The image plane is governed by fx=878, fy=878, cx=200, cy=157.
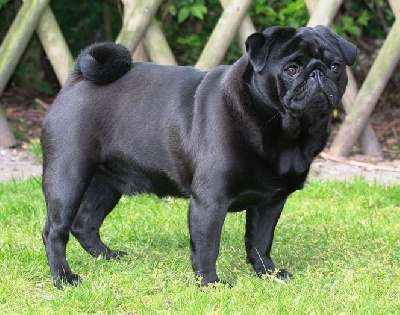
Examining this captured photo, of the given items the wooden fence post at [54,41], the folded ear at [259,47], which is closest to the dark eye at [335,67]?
the folded ear at [259,47]

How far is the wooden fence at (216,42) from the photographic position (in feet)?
23.5

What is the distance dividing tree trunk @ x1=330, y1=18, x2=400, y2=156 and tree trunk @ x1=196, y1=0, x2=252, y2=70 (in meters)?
1.17

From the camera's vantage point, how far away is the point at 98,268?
4602 millimetres

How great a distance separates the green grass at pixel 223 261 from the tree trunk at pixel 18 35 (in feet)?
4.68

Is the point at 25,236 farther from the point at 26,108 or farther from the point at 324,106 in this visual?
the point at 26,108

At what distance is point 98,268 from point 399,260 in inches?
63.3

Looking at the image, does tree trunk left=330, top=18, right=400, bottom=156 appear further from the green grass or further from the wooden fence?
the green grass

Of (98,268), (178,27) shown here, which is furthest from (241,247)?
(178,27)

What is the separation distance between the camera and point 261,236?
15.0 ft

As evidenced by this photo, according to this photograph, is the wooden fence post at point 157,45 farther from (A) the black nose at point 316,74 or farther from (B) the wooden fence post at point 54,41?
(A) the black nose at point 316,74

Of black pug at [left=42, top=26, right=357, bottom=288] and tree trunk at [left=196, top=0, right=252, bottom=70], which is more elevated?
black pug at [left=42, top=26, right=357, bottom=288]

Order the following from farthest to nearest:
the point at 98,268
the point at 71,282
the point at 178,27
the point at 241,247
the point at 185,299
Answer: the point at 178,27
the point at 241,247
the point at 98,268
the point at 71,282
the point at 185,299

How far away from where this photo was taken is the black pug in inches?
158

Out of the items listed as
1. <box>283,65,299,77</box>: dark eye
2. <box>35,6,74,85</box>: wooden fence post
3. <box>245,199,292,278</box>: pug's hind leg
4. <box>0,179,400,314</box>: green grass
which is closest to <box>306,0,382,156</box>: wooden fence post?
<box>0,179,400,314</box>: green grass
